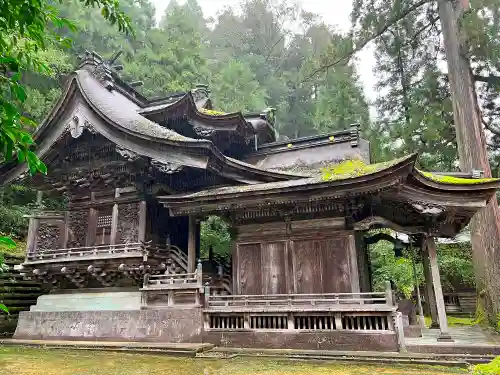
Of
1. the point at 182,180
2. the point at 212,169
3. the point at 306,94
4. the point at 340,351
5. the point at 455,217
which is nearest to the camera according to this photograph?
the point at 340,351

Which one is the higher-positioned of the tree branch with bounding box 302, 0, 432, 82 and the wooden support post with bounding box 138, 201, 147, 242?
the tree branch with bounding box 302, 0, 432, 82

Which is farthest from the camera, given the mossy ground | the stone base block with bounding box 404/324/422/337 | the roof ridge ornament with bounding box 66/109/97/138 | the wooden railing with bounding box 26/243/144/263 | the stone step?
the mossy ground

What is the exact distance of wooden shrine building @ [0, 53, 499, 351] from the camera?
943 cm

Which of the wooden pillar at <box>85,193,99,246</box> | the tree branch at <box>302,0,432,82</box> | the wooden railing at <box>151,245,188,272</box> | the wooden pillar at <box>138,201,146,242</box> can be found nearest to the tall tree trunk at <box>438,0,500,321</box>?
the tree branch at <box>302,0,432,82</box>

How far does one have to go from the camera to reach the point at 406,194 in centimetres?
945

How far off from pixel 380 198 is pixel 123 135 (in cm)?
785

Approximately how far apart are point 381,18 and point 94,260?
53.6 ft

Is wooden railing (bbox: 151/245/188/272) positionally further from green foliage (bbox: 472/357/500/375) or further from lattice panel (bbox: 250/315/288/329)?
green foliage (bbox: 472/357/500/375)

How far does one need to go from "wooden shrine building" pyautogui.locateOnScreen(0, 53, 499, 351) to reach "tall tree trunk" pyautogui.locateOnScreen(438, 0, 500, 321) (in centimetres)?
219

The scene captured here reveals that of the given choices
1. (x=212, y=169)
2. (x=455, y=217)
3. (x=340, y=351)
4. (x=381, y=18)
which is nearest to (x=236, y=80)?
(x=381, y=18)

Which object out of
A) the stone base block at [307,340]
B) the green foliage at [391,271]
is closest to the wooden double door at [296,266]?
the stone base block at [307,340]

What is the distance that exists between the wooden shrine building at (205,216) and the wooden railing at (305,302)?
0.05 m

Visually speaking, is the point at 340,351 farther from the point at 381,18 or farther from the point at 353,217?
the point at 381,18

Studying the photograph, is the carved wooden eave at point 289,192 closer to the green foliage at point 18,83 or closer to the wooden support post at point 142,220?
the wooden support post at point 142,220
